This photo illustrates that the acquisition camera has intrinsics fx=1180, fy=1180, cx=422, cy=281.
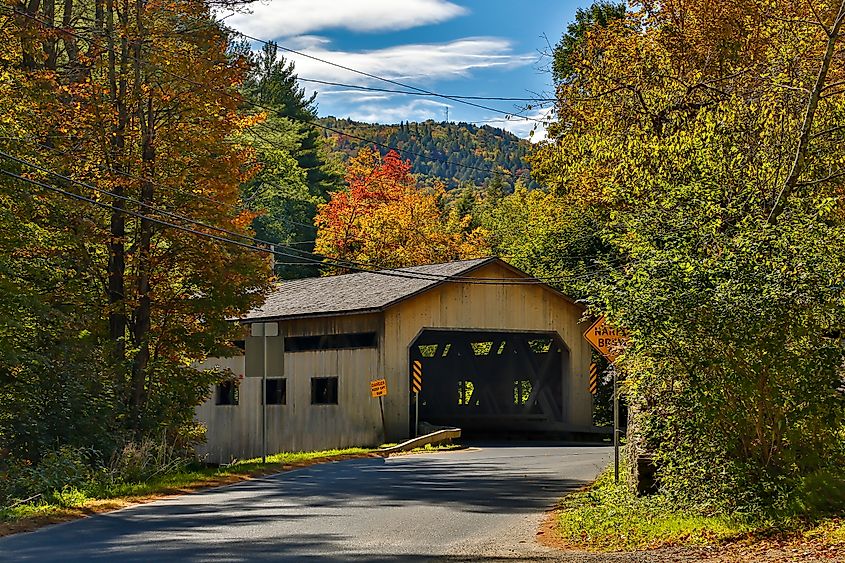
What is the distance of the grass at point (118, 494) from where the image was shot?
16.5 metres

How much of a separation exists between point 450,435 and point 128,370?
13.2 metres

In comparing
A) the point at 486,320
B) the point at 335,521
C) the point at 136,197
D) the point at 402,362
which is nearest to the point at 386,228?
the point at 486,320

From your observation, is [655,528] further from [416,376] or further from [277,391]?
[277,391]

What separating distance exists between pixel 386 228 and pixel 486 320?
24.5m

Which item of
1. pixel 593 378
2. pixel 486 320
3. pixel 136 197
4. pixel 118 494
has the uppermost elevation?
pixel 136 197

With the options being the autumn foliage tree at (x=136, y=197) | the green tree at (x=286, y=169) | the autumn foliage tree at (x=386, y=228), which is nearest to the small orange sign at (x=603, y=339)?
the autumn foliage tree at (x=136, y=197)

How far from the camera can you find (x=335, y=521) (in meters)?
16.1

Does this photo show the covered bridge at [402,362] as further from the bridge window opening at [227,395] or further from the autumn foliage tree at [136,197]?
the autumn foliage tree at [136,197]

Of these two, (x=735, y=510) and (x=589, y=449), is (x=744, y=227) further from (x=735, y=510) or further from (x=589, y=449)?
(x=589, y=449)

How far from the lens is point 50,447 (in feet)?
74.8

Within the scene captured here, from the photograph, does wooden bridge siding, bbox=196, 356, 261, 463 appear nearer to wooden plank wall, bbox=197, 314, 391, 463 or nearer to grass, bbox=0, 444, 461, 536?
wooden plank wall, bbox=197, 314, 391, 463

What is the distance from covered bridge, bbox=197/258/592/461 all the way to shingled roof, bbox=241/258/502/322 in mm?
79

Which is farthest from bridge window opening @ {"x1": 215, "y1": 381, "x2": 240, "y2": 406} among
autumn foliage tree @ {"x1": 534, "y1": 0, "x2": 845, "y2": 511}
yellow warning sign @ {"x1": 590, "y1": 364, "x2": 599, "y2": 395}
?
autumn foliage tree @ {"x1": 534, "y1": 0, "x2": 845, "y2": 511}

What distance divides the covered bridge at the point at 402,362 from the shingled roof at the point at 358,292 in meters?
0.08
